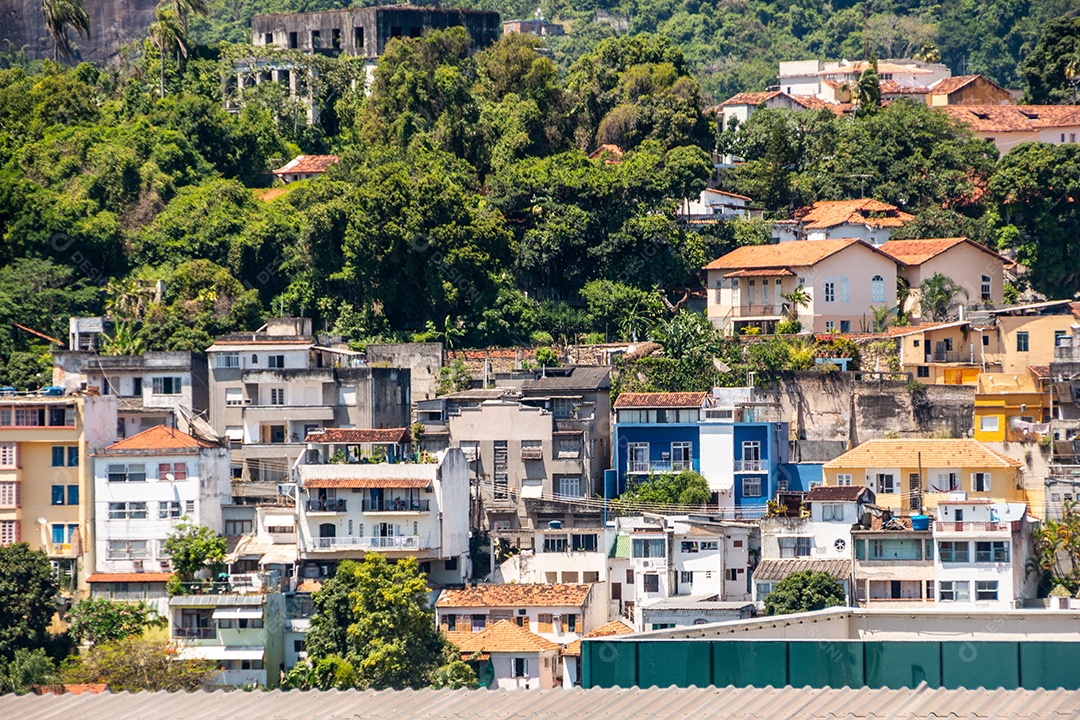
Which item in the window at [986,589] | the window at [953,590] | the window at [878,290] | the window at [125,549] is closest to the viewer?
the window at [986,589]

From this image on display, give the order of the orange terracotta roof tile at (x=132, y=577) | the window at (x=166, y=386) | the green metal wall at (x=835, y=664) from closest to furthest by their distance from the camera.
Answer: the green metal wall at (x=835, y=664) < the orange terracotta roof tile at (x=132, y=577) < the window at (x=166, y=386)

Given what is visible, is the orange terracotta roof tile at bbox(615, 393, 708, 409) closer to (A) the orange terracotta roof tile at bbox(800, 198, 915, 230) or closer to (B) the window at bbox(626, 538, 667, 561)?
(B) the window at bbox(626, 538, 667, 561)

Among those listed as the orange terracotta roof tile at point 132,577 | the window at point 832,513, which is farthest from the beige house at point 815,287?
the orange terracotta roof tile at point 132,577

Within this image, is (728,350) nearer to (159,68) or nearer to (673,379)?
(673,379)

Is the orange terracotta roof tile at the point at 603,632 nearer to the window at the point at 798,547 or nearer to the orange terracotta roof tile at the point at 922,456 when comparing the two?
the window at the point at 798,547

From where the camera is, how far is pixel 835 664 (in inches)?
1087

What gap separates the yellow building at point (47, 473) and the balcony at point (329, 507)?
5.93 meters

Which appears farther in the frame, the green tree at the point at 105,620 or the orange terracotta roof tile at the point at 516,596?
the orange terracotta roof tile at the point at 516,596

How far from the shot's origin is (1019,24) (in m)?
121

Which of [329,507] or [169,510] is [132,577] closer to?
[169,510]

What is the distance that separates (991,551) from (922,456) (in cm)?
513

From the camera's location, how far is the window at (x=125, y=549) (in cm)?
5300

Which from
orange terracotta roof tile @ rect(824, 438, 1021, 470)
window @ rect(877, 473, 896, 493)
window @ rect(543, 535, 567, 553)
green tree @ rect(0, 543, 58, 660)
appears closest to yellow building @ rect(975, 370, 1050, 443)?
orange terracotta roof tile @ rect(824, 438, 1021, 470)

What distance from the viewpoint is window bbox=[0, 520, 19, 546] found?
176 feet
